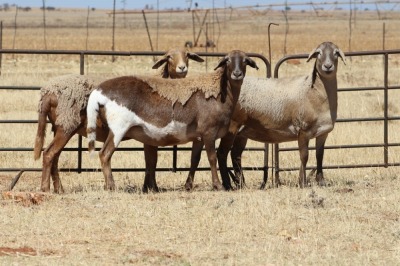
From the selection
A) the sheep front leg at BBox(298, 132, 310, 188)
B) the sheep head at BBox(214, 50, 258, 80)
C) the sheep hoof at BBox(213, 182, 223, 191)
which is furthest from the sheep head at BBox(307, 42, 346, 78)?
the sheep hoof at BBox(213, 182, 223, 191)

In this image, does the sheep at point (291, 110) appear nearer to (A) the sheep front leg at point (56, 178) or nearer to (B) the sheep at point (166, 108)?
(B) the sheep at point (166, 108)

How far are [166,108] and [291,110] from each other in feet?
6.00

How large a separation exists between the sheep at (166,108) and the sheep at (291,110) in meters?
0.56

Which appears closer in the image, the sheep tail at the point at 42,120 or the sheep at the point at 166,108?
the sheep at the point at 166,108

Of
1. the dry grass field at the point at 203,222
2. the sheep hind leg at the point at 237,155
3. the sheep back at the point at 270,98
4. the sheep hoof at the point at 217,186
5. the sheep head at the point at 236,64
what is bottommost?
the dry grass field at the point at 203,222

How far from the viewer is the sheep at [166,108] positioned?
11609 millimetres

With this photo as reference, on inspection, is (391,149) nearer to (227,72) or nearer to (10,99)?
(227,72)

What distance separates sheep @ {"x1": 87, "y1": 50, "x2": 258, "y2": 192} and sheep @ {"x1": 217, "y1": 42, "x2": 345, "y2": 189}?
22.2 inches

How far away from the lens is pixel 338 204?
1066cm

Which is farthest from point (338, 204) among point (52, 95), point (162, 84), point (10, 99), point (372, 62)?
point (372, 62)

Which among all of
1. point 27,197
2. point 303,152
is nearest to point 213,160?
point 303,152

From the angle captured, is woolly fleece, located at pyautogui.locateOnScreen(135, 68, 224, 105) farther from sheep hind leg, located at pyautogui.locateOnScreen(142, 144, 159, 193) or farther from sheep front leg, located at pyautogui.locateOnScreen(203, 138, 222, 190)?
sheep hind leg, located at pyautogui.locateOnScreen(142, 144, 159, 193)

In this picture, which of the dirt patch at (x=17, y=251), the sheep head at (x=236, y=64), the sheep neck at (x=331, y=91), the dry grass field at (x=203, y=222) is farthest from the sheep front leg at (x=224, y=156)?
the dirt patch at (x=17, y=251)

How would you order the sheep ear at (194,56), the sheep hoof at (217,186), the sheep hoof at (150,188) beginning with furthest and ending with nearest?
the sheep ear at (194,56)
the sheep hoof at (150,188)
the sheep hoof at (217,186)
